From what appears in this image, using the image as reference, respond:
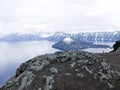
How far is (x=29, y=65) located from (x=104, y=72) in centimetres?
749

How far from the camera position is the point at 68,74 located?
21422mm

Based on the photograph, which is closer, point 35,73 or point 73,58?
point 35,73

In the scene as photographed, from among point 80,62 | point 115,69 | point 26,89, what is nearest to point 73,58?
point 80,62

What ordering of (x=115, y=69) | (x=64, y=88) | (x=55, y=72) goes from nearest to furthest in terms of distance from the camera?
(x=64, y=88) → (x=55, y=72) → (x=115, y=69)

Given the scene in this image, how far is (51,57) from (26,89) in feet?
15.2

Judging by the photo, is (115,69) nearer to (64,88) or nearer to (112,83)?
(112,83)

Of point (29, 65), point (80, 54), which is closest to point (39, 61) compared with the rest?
point (29, 65)

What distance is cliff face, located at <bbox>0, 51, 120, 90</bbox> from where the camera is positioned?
2031 centimetres

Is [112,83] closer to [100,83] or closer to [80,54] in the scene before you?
[100,83]

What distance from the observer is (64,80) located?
20.6 metres

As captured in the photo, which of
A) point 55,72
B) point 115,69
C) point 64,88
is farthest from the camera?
point 115,69

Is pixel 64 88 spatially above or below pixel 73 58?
below

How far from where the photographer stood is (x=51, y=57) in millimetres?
23625

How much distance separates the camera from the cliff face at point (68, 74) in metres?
20.3
